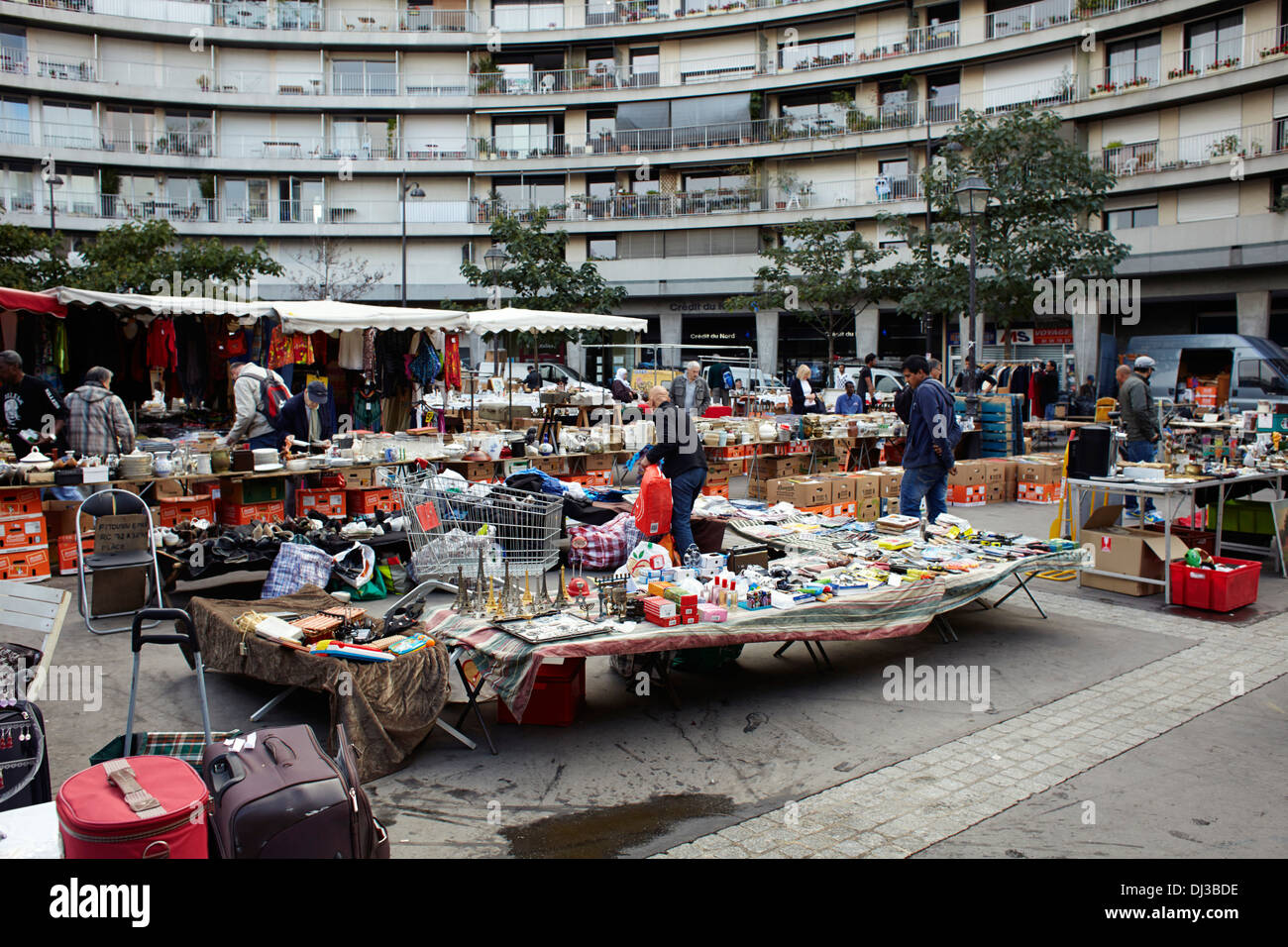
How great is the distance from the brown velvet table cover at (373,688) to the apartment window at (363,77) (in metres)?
44.3

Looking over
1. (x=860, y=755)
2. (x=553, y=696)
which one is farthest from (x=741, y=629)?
(x=553, y=696)

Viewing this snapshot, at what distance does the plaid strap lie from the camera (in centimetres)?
292

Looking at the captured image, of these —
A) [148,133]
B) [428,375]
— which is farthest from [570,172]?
[428,375]

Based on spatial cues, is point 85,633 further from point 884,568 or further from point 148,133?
point 148,133

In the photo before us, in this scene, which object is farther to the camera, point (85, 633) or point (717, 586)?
point (85, 633)

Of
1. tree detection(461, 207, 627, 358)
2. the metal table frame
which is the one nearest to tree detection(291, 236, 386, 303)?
tree detection(461, 207, 627, 358)

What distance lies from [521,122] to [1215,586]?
42.1 meters

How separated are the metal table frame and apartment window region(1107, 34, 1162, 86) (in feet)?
95.0

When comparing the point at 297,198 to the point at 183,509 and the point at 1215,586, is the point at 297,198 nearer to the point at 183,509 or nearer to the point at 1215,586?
the point at 183,509

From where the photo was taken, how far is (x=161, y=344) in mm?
13523

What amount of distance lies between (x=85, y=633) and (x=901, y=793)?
21.1 ft

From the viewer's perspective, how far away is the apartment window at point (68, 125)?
4156 centimetres

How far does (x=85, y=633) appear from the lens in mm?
7691

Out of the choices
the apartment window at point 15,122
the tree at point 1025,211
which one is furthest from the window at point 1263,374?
the apartment window at point 15,122
